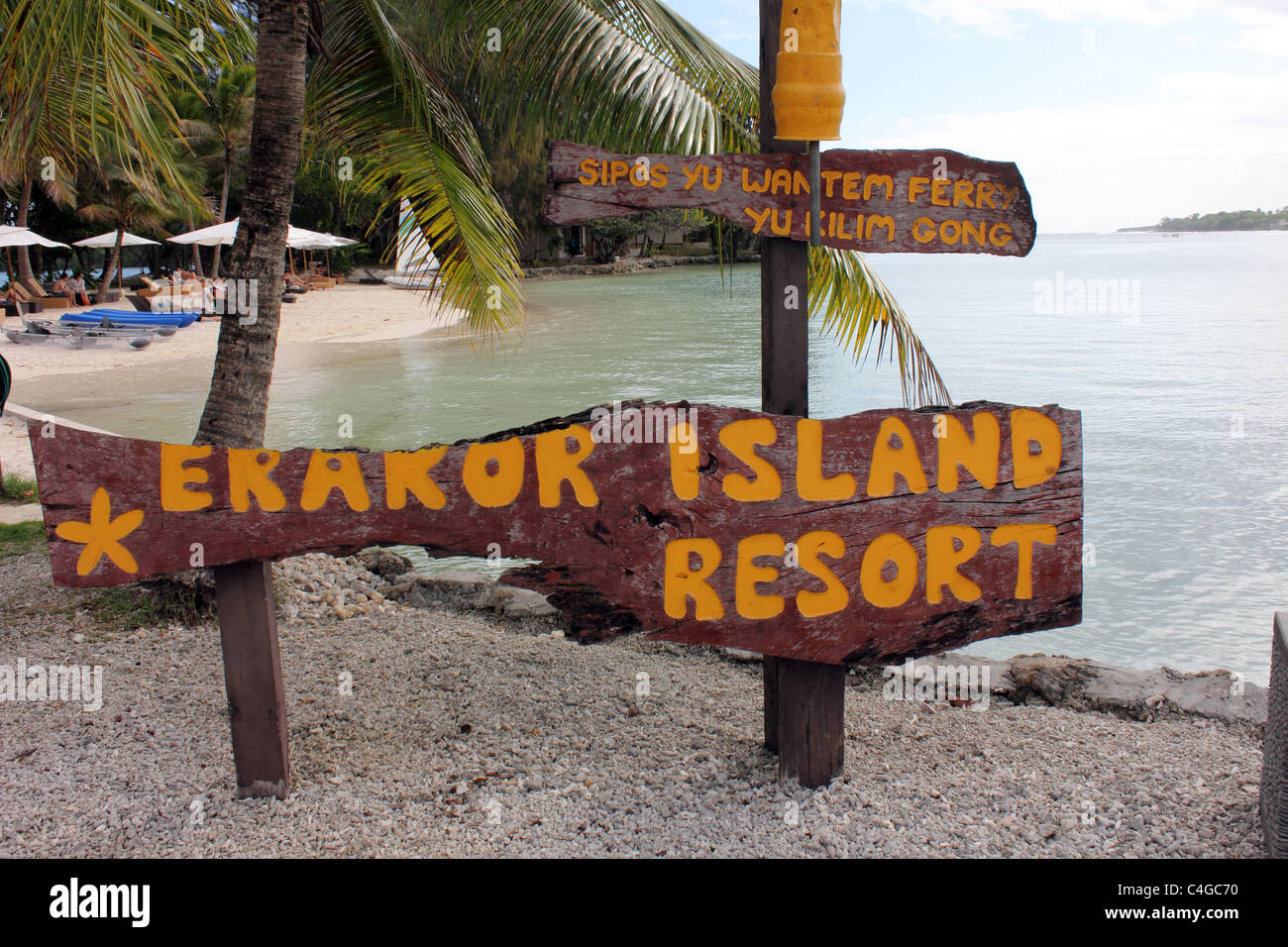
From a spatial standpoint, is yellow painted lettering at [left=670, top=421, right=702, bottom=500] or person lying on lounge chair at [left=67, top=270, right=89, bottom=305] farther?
person lying on lounge chair at [left=67, top=270, right=89, bottom=305]

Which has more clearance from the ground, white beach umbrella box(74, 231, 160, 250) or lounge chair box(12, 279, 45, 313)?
white beach umbrella box(74, 231, 160, 250)

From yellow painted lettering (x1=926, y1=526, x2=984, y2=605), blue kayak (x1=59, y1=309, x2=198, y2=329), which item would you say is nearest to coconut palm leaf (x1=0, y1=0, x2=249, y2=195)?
yellow painted lettering (x1=926, y1=526, x2=984, y2=605)

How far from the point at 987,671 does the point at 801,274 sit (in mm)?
2652

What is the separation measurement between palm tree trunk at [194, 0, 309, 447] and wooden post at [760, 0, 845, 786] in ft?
9.98

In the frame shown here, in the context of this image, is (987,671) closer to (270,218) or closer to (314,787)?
(314,787)

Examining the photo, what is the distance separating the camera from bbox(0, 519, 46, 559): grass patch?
6.76 meters

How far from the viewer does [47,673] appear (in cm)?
482

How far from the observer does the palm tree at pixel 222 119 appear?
1184 inches

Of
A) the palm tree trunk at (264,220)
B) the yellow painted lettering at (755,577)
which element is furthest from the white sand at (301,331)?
the yellow painted lettering at (755,577)

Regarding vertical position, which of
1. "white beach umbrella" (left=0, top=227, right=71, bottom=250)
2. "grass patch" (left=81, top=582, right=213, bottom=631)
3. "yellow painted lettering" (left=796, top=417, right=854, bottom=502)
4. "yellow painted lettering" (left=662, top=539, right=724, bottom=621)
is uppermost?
"white beach umbrella" (left=0, top=227, right=71, bottom=250)

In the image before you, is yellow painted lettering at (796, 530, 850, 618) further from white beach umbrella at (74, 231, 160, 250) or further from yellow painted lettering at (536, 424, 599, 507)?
white beach umbrella at (74, 231, 160, 250)

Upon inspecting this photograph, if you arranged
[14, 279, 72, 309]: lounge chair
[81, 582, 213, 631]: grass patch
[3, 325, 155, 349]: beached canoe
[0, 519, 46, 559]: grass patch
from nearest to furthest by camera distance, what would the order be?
[81, 582, 213, 631]: grass patch < [0, 519, 46, 559]: grass patch < [3, 325, 155, 349]: beached canoe < [14, 279, 72, 309]: lounge chair

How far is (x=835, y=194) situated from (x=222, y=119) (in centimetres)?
3312
